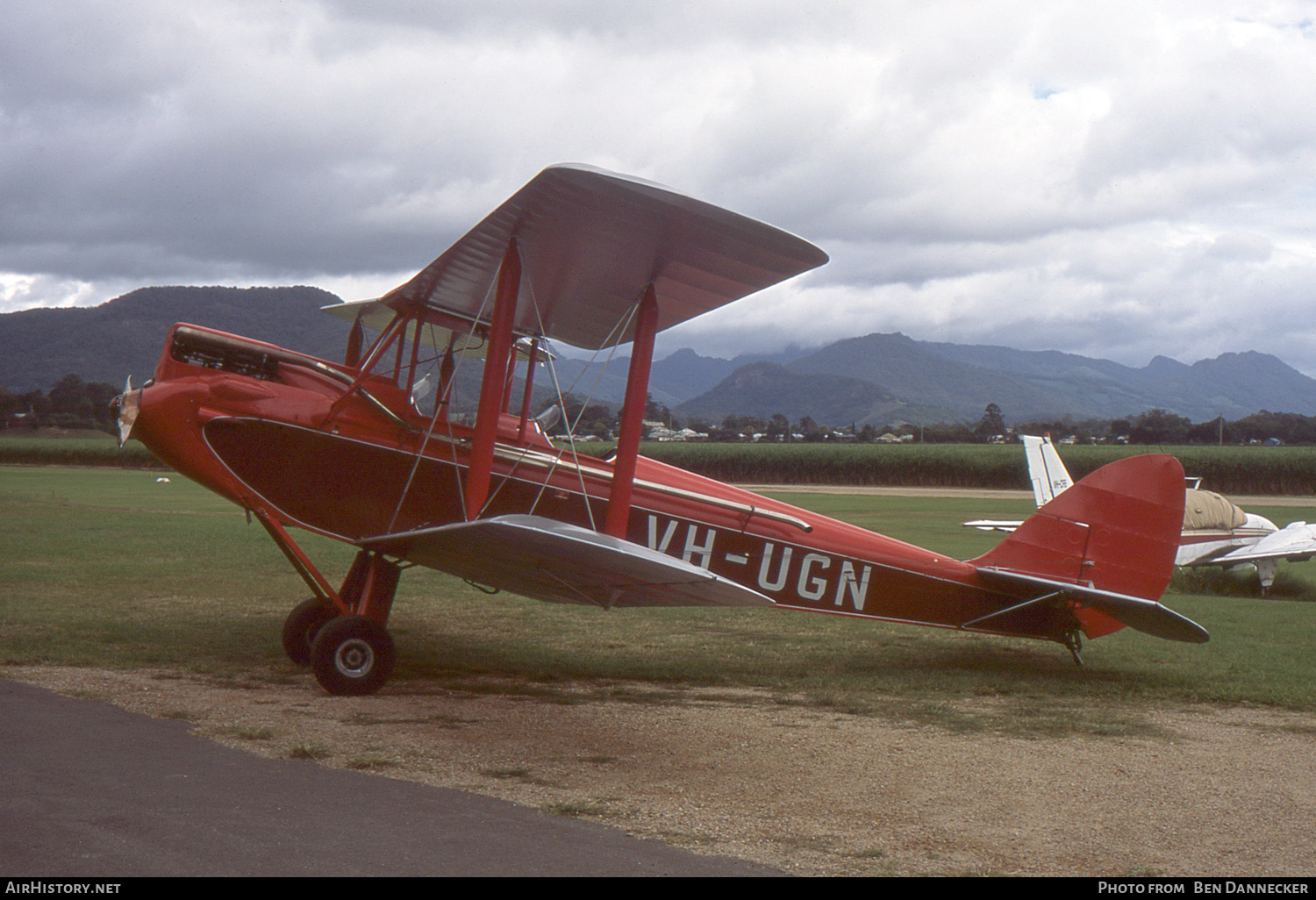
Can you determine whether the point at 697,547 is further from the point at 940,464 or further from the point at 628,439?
the point at 940,464

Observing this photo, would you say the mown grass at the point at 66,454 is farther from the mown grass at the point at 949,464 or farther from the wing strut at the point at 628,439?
the wing strut at the point at 628,439

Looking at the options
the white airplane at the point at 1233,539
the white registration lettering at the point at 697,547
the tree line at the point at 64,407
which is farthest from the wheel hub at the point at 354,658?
the tree line at the point at 64,407

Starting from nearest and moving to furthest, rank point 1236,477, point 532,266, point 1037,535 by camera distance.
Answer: point 532,266, point 1037,535, point 1236,477

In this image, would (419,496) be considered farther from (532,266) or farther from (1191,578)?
(1191,578)

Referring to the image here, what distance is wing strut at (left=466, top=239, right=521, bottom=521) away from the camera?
20.2ft

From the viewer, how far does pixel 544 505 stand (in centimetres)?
695

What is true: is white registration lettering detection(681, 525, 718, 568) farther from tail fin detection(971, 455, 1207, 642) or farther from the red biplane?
tail fin detection(971, 455, 1207, 642)

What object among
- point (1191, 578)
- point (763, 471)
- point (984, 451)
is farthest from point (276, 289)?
point (1191, 578)

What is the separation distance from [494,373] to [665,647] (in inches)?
157

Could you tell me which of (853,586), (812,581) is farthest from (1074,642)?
(812,581)

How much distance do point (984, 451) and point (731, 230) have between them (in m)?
51.2

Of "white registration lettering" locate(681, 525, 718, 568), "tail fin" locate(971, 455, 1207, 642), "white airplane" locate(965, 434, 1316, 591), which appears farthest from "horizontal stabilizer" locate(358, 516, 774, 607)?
"white airplane" locate(965, 434, 1316, 591)

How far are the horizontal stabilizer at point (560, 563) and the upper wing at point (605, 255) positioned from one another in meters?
1.53

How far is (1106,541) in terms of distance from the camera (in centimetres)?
775
